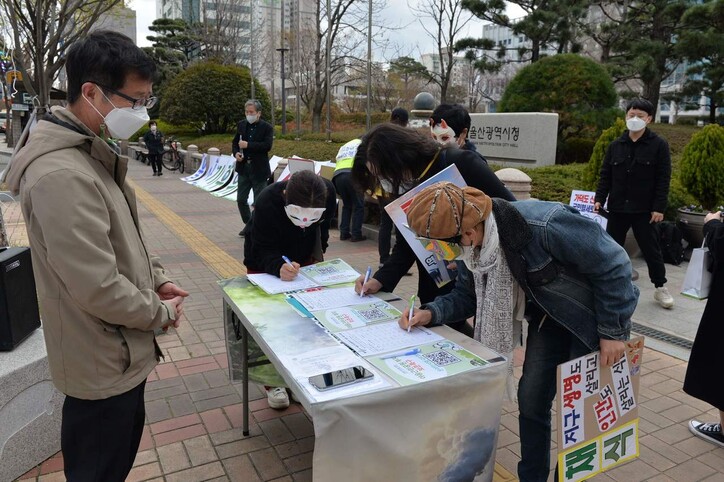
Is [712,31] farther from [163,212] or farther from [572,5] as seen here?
[163,212]

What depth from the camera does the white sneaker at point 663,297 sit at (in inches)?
195

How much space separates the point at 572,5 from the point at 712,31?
3.63 metres

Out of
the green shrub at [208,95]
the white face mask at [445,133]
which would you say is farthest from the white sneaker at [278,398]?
the green shrub at [208,95]

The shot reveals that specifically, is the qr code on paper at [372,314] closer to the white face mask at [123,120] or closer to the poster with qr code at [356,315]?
the poster with qr code at [356,315]

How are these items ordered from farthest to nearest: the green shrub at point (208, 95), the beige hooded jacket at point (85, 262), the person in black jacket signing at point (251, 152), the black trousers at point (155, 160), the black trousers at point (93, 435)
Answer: the green shrub at point (208, 95), the black trousers at point (155, 160), the person in black jacket signing at point (251, 152), the black trousers at point (93, 435), the beige hooded jacket at point (85, 262)

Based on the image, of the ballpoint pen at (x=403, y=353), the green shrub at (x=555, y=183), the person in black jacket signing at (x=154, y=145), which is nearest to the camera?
the ballpoint pen at (x=403, y=353)

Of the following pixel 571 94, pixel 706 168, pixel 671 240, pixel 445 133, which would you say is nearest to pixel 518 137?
pixel 571 94

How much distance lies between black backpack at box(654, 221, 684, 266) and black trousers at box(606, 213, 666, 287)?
1.49 meters

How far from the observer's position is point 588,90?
38.1 feet

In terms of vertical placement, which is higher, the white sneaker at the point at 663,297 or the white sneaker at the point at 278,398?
the white sneaker at the point at 663,297

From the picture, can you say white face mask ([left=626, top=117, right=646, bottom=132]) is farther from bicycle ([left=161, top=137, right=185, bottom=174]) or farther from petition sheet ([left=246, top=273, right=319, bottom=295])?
bicycle ([left=161, top=137, right=185, bottom=174])

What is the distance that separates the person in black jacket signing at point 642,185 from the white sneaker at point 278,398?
11.3 ft

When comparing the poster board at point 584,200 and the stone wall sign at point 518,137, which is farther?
the stone wall sign at point 518,137

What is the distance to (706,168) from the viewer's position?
6582 mm
